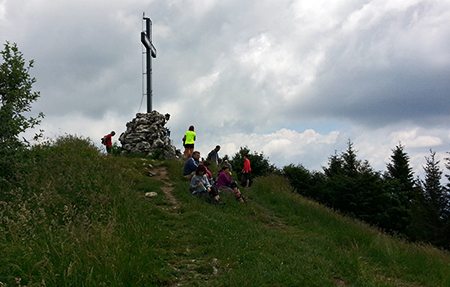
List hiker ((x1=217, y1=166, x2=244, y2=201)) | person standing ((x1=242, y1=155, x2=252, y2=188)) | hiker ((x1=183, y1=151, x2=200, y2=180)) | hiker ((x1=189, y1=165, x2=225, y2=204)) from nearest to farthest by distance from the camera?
1. hiker ((x1=189, y1=165, x2=225, y2=204))
2. hiker ((x1=217, y1=166, x2=244, y2=201))
3. hiker ((x1=183, y1=151, x2=200, y2=180))
4. person standing ((x1=242, y1=155, x2=252, y2=188))

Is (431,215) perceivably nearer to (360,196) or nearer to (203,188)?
(360,196)

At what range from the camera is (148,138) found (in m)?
20.6

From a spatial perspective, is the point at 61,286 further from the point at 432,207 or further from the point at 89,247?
the point at 432,207

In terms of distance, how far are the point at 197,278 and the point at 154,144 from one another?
1545cm

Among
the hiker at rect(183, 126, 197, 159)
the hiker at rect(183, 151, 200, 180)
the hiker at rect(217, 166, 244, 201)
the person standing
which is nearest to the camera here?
the hiker at rect(217, 166, 244, 201)

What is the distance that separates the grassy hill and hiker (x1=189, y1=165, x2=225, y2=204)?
1.20 ft

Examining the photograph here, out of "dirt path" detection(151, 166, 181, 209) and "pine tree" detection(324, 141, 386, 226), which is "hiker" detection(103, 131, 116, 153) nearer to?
"dirt path" detection(151, 166, 181, 209)

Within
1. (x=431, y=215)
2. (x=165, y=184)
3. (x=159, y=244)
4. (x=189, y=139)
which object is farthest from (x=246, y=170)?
(x=431, y=215)

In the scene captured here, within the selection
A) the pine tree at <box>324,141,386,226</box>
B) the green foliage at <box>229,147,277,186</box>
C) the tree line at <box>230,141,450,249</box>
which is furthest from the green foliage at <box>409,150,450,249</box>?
the green foliage at <box>229,147,277,186</box>

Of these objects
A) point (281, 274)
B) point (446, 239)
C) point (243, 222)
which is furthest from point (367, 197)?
point (281, 274)

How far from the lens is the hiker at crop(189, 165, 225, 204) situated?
11.4m

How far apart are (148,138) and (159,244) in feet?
47.7

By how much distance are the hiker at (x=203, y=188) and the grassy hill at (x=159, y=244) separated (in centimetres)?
37

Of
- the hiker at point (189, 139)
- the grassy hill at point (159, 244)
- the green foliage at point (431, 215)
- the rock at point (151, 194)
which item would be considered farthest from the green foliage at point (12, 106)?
the green foliage at point (431, 215)
